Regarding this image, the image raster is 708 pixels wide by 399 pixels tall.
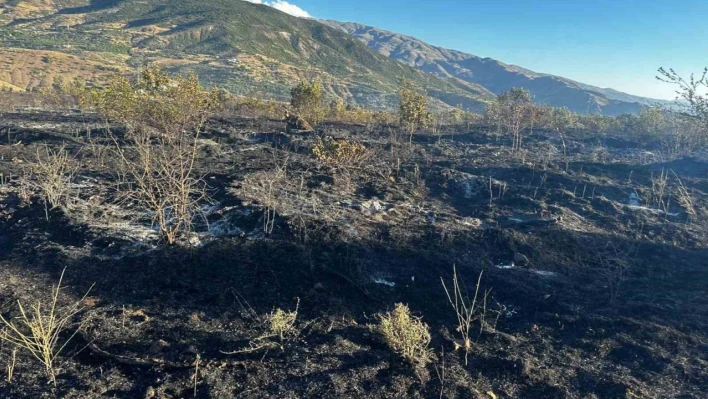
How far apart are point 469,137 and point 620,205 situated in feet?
49.0

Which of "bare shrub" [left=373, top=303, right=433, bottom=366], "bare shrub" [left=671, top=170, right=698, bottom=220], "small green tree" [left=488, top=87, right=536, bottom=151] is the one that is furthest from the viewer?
"small green tree" [left=488, top=87, right=536, bottom=151]

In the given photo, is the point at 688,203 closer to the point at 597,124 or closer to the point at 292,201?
the point at 292,201

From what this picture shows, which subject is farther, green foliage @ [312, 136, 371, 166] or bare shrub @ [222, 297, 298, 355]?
green foliage @ [312, 136, 371, 166]

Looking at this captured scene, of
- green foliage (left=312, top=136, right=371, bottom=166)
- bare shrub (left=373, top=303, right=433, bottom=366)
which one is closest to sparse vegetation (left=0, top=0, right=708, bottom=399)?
bare shrub (left=373, top=303, right=433, bottom=366)

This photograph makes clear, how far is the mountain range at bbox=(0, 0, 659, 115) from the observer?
297 ft

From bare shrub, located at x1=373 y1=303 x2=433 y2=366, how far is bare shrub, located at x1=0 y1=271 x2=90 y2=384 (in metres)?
5.00

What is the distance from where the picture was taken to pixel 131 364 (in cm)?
596

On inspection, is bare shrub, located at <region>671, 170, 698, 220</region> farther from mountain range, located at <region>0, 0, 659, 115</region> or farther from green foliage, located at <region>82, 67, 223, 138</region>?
mountain range, located at <region>0, 0, 659, 115</region>

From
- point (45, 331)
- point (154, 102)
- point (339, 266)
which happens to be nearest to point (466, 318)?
point (339, 266)

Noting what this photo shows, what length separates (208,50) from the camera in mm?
131625

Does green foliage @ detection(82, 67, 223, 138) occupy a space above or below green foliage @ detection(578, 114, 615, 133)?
below

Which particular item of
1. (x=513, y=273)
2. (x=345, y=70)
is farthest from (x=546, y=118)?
(x=345, y=70)

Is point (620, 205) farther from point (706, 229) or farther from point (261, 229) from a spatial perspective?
point (261, 229)

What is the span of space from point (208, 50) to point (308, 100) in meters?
123
